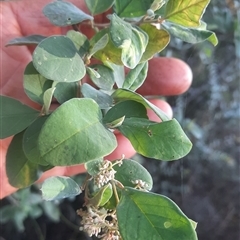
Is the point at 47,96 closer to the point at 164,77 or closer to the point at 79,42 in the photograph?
the point at 79,42

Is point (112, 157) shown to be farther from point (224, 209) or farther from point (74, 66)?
point (224, 209)

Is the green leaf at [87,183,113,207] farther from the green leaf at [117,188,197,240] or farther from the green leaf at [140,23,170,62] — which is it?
the green leaf at [140,23,170,62]

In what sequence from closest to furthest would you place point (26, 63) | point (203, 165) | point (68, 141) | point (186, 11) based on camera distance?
1. point (68, 141)
2. point (186, 11)
3. point (26, 63)
4. point (203, 165)

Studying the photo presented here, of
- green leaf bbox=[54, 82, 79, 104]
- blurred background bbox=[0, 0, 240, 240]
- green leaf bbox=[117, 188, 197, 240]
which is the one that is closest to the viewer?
green leaf bbox=[117, 188, 197, 240]

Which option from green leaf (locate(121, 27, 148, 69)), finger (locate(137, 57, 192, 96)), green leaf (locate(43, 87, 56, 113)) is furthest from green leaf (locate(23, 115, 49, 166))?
finger (locate(137, 57, 192, 96))

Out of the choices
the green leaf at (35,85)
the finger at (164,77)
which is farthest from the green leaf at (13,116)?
the finger at (164,77)

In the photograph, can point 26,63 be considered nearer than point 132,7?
No

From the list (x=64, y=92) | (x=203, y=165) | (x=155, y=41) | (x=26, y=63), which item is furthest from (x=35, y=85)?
(x=203, y=165)

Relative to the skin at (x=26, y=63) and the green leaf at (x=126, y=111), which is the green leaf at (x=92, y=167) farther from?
the skin at (x=26, y=63)
